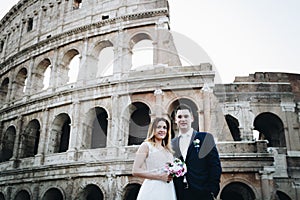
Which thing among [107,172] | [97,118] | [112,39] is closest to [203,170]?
[107,172]

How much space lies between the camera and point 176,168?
340cm

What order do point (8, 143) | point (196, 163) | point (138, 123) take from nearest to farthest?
point (196, 163) < point (138, 123) < point (8, 143)

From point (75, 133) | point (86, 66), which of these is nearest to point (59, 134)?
point (75, 133)

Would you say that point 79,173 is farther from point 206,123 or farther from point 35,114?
point 206,123

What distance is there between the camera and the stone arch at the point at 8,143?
16.3m

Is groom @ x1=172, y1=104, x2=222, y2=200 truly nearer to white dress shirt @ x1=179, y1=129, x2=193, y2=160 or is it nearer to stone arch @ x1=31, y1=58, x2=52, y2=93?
white dress shirt @ x1=179, y1=129, x2=193, y2=160

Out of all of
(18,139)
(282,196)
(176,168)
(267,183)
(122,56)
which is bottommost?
(176,168)

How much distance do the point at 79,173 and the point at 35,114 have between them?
4611mm

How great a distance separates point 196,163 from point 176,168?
0.91 feet

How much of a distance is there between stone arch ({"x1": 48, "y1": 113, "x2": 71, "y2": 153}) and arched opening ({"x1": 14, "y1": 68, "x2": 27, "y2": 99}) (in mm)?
4385

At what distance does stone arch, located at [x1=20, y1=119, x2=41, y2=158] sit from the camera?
15.3m

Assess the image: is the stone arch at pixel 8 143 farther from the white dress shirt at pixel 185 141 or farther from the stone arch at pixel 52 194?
the white dress shirt at pixel 185 141

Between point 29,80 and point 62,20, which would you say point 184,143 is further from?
point 62,20

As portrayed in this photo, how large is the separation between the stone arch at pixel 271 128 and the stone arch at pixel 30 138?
11.2m
